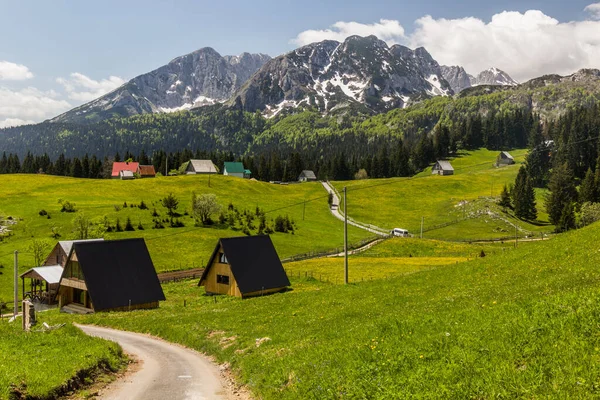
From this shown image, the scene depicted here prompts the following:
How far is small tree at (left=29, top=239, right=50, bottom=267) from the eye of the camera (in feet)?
229

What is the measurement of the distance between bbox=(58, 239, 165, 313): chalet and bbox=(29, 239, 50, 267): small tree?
20.8 metres

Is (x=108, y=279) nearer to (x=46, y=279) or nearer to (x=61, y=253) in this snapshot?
(x=46, y=279)

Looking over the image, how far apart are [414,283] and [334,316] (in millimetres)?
9426

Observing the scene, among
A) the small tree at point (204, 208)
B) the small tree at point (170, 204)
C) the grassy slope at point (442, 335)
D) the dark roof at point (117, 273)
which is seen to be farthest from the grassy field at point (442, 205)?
the grassy slope at point (442, 335)

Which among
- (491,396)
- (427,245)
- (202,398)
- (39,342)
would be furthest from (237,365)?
(427,245)

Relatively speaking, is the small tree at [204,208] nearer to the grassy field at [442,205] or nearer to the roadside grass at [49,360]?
the grassy field at [442,205]

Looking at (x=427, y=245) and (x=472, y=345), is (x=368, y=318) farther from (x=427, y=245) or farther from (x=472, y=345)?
(x=427, y=245)

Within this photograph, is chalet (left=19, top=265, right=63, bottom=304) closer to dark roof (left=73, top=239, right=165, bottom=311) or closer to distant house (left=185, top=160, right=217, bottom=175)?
dark roof (left=73, top=239, right=165, bottom=311)

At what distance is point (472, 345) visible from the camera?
42.8 ft

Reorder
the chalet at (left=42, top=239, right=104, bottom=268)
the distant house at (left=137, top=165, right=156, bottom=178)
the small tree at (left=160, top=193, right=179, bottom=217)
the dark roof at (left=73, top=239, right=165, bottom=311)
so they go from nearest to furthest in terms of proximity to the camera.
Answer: the dark roof at (left=73, top=239, right=165, bottom=311), the chalet at (left=42, top=239, right=104, bottom=268), the small tree at (left=160, top=193, right=179, bottom=217), the distant house at (left=137, top=165, right=156, bottom=178)

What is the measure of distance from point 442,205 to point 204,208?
8285 centimetres

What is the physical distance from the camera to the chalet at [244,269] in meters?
54.1

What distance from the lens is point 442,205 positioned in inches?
5719

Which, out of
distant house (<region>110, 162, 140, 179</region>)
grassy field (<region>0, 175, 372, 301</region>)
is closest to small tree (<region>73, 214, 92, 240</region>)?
grassy field (<region>0, 175, 372, 301</region>)
